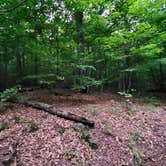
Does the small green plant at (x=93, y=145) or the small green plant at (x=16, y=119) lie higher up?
the small green plant at (x=16, y=119)

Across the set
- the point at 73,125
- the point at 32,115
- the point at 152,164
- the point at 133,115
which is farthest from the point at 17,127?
the point at 133,115

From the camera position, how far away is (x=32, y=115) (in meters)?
5.37

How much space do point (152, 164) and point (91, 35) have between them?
7.50 m

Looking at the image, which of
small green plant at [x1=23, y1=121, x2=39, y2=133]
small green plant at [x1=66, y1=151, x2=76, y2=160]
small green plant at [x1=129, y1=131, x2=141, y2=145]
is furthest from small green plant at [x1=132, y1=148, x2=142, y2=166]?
small green plant at [x1=23, y1=121, x2=39, y2=133]

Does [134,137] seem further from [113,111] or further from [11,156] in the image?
[11,156]

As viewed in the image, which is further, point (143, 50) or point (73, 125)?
point (143, 50)

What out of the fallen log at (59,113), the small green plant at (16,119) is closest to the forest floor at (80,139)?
the small green plant at (16,119)

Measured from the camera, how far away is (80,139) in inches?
180

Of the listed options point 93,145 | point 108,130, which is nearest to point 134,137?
point 108,130

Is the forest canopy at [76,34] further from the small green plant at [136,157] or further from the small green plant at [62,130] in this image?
the small green plant at [136,157]

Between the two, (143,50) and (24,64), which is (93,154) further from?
(24,64)

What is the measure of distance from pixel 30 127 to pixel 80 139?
1.38 meters

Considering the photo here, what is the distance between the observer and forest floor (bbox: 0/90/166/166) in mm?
3990

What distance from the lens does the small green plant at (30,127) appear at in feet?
15.1
